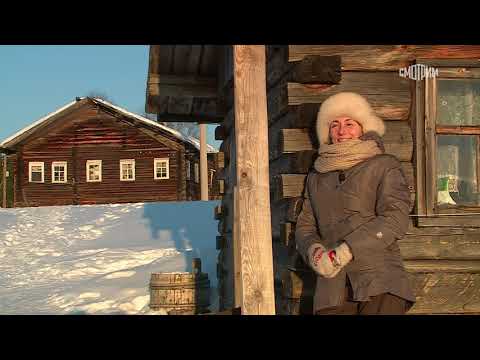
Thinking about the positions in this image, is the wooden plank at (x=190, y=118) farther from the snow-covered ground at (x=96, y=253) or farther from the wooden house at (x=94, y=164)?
the wooden house at (x=94, y=164)

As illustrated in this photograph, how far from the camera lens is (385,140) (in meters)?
5.41

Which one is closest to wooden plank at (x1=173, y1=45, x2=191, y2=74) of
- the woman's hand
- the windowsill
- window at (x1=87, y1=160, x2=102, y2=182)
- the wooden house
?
the windowsill

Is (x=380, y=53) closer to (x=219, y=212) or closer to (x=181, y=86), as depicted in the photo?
(x=181, y=86)

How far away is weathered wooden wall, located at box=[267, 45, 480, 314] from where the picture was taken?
5.30 meters

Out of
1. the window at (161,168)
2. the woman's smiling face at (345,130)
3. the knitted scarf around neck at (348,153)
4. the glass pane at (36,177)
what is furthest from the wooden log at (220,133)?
the glass pane at (36,177)

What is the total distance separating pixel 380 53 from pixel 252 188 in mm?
2295

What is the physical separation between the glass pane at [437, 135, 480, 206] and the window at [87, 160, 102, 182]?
87.3 feet

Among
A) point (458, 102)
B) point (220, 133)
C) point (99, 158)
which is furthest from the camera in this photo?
point (99, 158)

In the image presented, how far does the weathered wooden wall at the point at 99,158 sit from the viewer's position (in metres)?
30.8

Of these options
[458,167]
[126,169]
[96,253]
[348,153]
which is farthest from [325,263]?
[126,169]

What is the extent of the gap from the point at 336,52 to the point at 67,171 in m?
27.2

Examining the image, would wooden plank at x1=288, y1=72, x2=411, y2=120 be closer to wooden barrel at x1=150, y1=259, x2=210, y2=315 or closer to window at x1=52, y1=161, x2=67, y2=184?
wooden barrel at x1=150, y1=259, x2=210, y2=315
